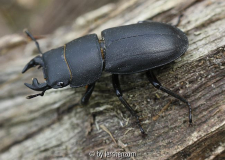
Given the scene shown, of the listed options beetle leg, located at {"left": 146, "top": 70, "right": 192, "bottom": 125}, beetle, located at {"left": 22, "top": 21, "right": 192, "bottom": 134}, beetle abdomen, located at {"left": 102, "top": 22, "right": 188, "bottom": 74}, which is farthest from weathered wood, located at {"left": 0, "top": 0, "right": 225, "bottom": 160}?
beetle abdomen, located at {"left": 102, "top": 22, "right": 188, "bottom": 74}

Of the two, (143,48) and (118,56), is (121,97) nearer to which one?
(118,56)

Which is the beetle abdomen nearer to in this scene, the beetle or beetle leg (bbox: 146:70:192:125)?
the beetle

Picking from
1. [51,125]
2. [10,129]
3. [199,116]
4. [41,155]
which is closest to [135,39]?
[199,116]

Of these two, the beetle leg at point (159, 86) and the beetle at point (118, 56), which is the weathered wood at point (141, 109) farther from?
the beetle at point (118, 56)

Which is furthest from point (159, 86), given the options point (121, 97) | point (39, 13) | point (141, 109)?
point (39, 13)

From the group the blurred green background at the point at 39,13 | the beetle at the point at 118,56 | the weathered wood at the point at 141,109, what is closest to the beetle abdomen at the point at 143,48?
the beetle at the point at 118,56
